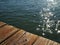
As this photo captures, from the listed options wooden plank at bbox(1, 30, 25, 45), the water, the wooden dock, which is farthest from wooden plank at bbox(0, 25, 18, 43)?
the water

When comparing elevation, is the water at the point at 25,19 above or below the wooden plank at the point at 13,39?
below

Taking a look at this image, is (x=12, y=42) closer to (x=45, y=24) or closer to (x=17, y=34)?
(x=17, y=34)

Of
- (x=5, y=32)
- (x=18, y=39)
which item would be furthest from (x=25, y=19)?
(x=18, y=39)

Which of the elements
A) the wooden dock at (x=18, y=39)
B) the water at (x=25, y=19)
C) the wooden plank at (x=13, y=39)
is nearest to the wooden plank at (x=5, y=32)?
the wooden dock at (x=18, y=39)

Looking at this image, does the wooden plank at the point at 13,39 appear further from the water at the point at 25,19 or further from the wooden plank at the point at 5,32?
the water at the point at 25,19

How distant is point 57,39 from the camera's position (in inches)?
249

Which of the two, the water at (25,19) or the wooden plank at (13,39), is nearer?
the wooden plank at (13,39)

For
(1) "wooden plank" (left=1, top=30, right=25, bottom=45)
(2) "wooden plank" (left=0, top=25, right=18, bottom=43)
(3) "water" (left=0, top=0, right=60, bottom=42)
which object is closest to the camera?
(1) "wooden plank" (left=1, top=30, right=25, bottom=45)

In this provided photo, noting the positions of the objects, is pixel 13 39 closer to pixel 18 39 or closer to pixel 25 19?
pixel 18 39

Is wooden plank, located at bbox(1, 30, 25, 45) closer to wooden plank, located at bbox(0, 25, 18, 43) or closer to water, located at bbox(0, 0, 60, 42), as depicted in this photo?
wooden plank, located at bbox(0, 25, 18, 43)

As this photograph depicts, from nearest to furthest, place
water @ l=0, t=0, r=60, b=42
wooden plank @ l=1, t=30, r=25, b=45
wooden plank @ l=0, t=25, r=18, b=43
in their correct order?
wooden plank @ l=1, t=30, r=25, b=45
wooden plank @ l=0, t=25, r=18, b=43
water @ l=0, t=0, r=60, b=42

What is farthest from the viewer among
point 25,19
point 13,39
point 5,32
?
point 25,19

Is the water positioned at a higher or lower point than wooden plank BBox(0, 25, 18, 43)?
lower

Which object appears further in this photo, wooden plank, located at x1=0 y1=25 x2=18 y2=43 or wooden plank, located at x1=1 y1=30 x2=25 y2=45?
wooden plank, located at x1=0 y1=25 x2=18 y2=43
